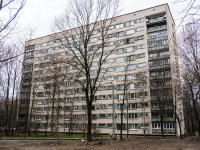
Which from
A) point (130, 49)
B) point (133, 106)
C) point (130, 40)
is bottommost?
point (133, 106)

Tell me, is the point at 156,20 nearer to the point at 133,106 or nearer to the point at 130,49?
the point at 130,49

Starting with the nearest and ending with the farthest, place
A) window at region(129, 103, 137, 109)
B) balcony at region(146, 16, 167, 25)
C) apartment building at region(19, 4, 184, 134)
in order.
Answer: apartment building at region(19, 4, 184, 134), window at region(129, 103, 137, 109), balcony at region(146, 16, 167, 25)

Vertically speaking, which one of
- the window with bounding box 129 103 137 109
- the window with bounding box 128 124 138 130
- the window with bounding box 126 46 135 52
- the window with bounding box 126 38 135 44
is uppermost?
the window with bounding box 126 38 135 44

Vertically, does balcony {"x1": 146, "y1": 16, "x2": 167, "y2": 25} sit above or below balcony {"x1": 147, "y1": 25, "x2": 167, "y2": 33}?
above

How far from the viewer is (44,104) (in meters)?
69.0

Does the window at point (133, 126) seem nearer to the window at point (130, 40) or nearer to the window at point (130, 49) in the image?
the window at point (130, 49)

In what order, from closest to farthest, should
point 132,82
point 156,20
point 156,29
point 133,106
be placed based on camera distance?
point 132,82, point 133,106, point 156,29, point 156,20

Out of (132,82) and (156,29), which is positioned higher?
(156,29)

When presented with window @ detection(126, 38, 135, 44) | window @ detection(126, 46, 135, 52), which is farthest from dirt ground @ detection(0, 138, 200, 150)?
window @ detection(126, 38, 135, 44)

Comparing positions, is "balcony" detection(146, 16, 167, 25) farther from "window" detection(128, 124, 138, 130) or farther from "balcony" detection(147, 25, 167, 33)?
"window" detection(128, 124, 138, 130)

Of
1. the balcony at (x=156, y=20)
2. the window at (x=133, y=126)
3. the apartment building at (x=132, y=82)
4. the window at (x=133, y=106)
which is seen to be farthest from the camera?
the balcony at (x=156, y=20)

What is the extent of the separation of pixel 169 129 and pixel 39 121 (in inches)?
1617

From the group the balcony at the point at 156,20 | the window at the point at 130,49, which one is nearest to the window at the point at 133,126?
the window at the point at 130,49

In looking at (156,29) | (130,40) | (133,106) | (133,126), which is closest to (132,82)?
(133,106)
